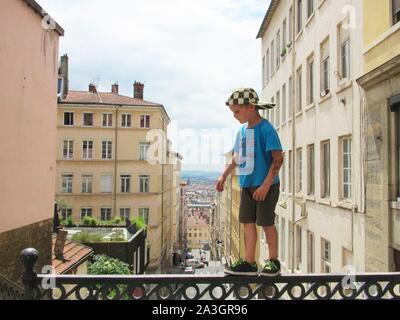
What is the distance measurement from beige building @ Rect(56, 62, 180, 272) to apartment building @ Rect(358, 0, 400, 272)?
28.6 meters

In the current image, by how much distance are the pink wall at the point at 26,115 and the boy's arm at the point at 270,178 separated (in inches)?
179

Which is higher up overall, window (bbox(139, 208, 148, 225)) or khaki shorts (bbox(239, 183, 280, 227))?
khaki shorts (bbox(239, 183, 280, 227))

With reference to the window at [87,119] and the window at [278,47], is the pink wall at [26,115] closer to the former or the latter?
the window at [278,47]

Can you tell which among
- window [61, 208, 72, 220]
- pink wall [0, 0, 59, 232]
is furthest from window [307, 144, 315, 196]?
window [61, 208, 72, 220]

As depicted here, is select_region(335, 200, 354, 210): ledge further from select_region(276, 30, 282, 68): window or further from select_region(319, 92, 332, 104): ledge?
select_region(276, 30, 282, 68): window

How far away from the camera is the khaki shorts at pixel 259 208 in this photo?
428 cm

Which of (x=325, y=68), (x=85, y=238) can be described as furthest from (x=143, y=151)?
(x=325, y=68)

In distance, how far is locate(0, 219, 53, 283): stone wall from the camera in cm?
698

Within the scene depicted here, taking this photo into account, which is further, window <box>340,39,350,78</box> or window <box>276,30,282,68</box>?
window <box>276,30,282,68</box>

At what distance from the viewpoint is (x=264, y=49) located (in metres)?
26.2

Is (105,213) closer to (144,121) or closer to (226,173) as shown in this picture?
(144,121)

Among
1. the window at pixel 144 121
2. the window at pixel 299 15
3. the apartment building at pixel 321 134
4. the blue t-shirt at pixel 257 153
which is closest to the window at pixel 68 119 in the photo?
the window at pixel 144 121
